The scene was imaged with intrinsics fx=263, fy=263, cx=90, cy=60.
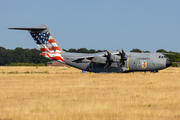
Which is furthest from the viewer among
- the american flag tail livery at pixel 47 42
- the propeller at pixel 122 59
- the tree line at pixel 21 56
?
the tree line at pixel 21 56

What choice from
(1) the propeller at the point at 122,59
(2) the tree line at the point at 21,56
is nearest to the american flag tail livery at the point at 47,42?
(1) the propeller at the point at 122,59

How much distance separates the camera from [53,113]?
34.4 ft

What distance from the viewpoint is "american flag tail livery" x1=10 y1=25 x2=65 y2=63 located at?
43.3m

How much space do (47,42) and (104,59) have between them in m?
10.6

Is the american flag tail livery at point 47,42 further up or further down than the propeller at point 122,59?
further up

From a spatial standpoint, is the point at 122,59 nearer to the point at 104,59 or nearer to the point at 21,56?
the point at 104,59

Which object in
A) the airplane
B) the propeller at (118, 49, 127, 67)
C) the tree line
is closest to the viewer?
the airplane

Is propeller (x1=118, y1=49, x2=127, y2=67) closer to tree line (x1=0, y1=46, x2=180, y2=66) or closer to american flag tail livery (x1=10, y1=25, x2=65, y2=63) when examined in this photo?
american flag tail livery (x1=10, y1=25, x2=65, y2=63)

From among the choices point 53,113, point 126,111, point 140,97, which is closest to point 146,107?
point 126,111

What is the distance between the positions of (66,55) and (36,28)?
21.5 feet

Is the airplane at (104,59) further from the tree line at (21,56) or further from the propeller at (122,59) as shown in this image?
the tree line at (21,56)

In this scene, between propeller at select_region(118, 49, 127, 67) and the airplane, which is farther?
propeller at select_region(118, 49, 127, 67)

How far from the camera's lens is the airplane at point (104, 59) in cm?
3900

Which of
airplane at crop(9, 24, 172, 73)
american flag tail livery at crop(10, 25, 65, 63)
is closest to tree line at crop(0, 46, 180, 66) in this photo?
american flag tail livery at crop(10, 25, 65, 63)
